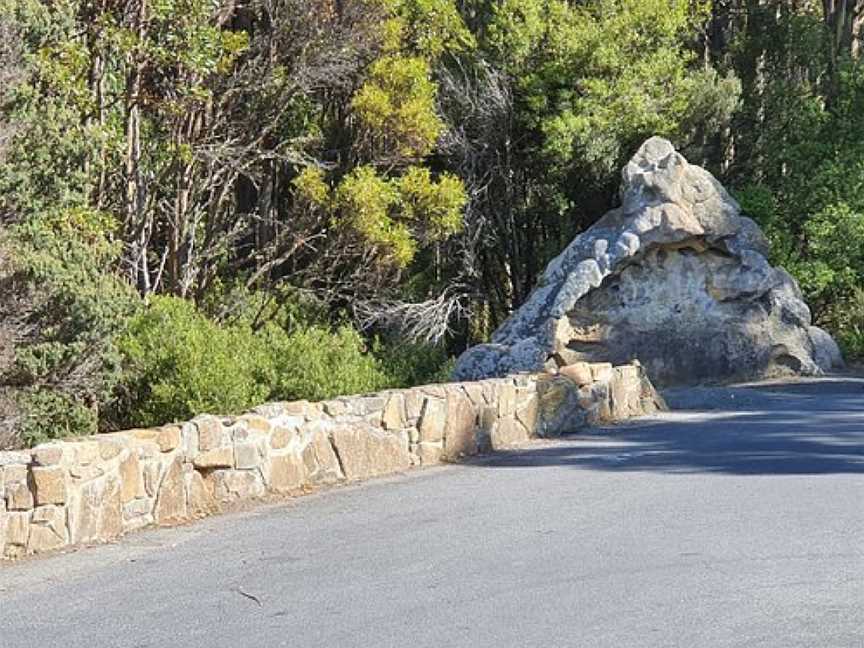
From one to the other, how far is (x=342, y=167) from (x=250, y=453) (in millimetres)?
15374

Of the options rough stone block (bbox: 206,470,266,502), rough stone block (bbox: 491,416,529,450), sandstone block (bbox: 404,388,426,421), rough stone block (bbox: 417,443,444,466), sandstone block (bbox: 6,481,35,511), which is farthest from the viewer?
rough stone block (bbox: 491,416,529,450)

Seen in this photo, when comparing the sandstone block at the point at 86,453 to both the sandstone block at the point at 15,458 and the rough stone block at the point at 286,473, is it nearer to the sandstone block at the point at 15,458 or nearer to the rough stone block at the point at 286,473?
the sandstone block at the point at 15,458

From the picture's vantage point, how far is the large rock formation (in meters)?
26.9

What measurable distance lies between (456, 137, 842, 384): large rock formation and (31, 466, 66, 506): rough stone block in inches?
653

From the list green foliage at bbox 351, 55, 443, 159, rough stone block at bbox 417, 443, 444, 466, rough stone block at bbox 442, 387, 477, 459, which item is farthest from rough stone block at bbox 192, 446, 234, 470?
green foliage at bbox 351, 55, 443, 159

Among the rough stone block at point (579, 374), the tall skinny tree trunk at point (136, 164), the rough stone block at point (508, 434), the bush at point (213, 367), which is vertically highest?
the tall skinny tree trunk at point (136, 164)

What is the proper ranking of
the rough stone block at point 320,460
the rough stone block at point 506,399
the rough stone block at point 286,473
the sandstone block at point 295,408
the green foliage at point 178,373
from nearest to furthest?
the rough stone block at point 286,473 → the sandstone block at point 295,408 → the rough stone block at point 320,460 → the rough stone block at point 506,399 → the green foliage at point 178,373

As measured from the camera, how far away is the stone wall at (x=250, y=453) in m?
10.2

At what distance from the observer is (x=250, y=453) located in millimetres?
12430

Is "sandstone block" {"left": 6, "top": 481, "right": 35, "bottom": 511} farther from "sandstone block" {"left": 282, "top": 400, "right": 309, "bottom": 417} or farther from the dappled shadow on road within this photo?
the dappled shadow on road

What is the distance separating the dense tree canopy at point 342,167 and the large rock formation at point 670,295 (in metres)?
2.27

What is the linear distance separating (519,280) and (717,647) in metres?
25.2

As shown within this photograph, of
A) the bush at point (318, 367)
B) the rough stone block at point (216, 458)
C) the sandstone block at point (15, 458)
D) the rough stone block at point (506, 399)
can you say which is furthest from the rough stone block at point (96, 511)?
the bush at point (318, 367)

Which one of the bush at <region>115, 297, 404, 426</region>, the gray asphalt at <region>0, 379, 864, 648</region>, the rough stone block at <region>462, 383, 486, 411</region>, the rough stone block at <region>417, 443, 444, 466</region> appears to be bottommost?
the gray asphalt at <region>0, 379, 864, 648</region>
